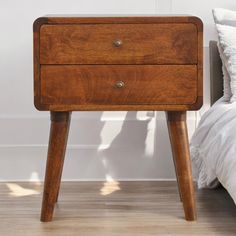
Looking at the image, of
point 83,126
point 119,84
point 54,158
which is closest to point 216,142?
point 119,84

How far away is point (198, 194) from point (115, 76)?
613 millimetres

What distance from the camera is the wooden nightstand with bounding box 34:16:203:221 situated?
6.26ft

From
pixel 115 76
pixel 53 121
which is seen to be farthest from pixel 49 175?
pixel 115 76

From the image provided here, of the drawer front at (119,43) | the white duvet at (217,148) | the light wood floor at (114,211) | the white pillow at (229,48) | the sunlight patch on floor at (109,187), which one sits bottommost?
the sunlight patch on floor at (109,187)

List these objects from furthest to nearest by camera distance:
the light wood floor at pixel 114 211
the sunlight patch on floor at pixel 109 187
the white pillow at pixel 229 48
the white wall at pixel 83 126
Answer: the white wall at pixel 83 126, the sunlight patch on floor at pixel 109 187, the white pillow at pixel 229 48, the light wood floor at pixel 114 211

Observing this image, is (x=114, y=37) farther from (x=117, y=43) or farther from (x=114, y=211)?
(x=114, y=211)

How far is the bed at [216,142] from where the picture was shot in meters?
1.90

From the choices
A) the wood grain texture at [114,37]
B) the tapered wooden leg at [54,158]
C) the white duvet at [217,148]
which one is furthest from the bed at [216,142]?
the tapered wooden leg at [54,158]

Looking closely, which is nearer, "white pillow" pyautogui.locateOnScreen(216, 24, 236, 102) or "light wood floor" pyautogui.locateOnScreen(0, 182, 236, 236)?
"light wood floor" pyautogui.locateOnScreen(0, 182, 236, 236)

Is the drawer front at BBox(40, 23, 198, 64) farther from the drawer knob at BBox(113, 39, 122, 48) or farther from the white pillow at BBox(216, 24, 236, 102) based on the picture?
the white pillow at BBox(216, 24, 236, 102)

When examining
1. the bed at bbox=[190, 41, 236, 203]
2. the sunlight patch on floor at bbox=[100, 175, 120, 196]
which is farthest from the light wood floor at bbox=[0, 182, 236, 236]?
the bed at bbox=[190, 41, 236, 203]

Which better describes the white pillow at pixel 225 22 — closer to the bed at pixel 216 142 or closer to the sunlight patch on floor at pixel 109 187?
the bed at pixel 216 142

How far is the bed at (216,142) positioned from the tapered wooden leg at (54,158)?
0.47 m

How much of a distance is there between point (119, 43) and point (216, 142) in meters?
0.44
